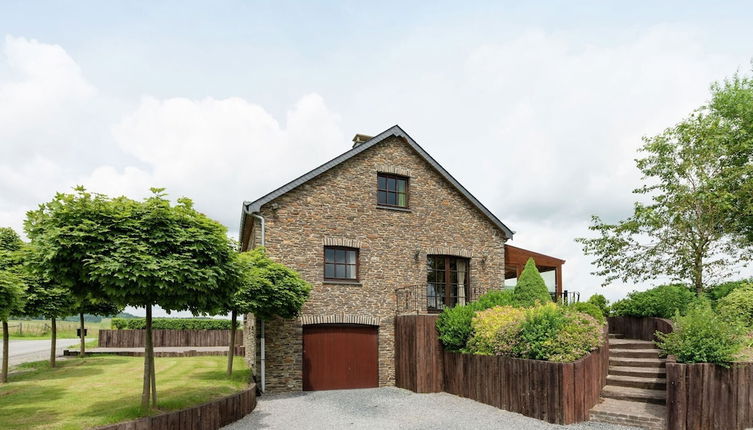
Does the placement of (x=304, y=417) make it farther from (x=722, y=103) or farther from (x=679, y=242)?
(x=722, y=103)

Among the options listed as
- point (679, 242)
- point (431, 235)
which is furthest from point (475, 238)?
point (679, 242)

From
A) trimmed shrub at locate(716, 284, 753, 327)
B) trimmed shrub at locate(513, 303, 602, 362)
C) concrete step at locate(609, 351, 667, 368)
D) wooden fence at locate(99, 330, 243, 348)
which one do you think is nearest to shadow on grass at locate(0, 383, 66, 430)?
trimmed shrub at locate(513, 303, 602, 362)

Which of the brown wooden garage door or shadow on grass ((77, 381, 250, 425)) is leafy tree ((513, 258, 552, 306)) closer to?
the brown wooden garage door

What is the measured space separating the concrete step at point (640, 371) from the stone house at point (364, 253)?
18.5 ft

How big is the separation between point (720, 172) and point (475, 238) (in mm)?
9422

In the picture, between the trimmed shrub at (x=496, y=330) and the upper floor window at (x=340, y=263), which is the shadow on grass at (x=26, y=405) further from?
the trimmed shrub at (x=496, y=330)

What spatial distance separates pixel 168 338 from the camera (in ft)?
89.2

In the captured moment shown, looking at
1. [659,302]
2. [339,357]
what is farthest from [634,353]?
[339,357]

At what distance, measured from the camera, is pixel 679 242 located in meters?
19.6

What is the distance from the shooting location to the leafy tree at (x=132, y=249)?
26.7ft

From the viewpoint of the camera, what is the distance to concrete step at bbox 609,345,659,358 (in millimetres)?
13102

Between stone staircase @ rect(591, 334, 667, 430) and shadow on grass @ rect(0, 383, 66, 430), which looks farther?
stone staircase @ rect(591, 334, 667, 430)

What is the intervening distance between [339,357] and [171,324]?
1701 centimetres

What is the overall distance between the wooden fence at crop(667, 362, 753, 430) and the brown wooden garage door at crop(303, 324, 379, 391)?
26.9ft
